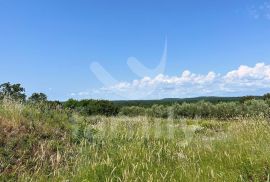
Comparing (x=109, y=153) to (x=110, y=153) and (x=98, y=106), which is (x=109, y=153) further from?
(x=98, y=106)

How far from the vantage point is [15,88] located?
90.2 feet

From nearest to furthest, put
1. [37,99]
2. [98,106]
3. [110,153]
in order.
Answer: [110,153] < [37,99] < [98,106]

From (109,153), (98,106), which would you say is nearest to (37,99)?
(109,153)

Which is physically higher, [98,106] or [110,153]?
[98,106]

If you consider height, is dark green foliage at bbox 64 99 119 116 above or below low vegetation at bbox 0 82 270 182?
above

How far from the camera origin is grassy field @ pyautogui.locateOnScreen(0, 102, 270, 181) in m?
7.99

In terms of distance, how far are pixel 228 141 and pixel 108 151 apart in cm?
321

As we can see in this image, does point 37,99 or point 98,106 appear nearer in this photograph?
point 37,99

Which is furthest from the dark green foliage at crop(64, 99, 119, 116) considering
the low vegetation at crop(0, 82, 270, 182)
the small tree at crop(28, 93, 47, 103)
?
the low vegetation at crop(0, 82, 270, 182)

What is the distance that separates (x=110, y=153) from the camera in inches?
378

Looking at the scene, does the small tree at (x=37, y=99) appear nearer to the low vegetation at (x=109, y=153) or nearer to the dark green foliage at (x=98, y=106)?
the low vegetation at (x=109, y=153)

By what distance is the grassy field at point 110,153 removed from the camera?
26.2ft

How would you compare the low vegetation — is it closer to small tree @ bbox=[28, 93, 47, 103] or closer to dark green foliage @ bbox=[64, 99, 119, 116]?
small tree @ bbox=[28, 93, 47, 103]

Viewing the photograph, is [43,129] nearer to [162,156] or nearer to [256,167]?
[162,156]
